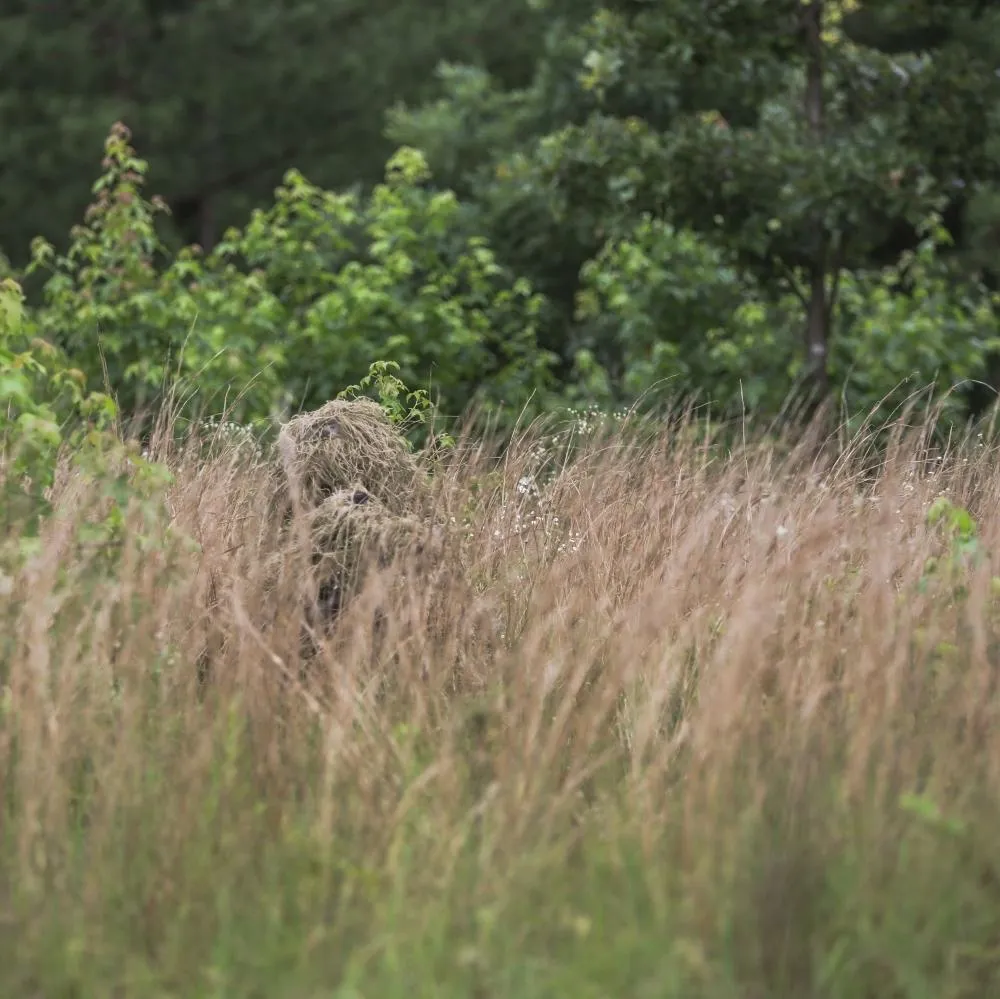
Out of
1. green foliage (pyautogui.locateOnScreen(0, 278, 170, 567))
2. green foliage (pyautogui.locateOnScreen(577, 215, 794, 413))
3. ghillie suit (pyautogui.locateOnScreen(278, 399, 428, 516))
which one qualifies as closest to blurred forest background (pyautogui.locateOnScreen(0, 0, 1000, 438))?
green foliage (pyautogui.locateOnScreen(577, 215, 794, 413))

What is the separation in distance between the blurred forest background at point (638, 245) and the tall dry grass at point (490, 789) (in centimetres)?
122

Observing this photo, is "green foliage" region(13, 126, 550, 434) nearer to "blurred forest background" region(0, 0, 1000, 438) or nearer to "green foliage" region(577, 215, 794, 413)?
"blurred forest background" region(0, 0, 1000, 438)

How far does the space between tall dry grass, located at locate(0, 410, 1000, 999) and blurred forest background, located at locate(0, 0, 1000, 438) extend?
1.22 meters

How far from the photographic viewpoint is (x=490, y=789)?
3.00 meters

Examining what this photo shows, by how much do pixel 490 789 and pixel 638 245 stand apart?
10170 mm

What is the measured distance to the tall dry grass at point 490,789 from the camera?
279 centimetres

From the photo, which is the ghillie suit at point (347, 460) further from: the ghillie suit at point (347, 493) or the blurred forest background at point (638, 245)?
the blurred forest background at point (638, 245)

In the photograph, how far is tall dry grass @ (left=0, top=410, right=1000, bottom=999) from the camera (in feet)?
9.17

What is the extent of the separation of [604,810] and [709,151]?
270 inches

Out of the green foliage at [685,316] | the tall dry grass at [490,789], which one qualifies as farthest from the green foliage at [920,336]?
the tall dry grass at [490,789]

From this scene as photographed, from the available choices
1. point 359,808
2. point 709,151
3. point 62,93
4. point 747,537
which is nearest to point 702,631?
point 747,537

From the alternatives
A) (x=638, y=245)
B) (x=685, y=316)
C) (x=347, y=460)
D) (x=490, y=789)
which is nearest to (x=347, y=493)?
(x=347, y=460)

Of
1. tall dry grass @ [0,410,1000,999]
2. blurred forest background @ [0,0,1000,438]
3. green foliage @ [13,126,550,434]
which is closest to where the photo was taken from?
tall dry grass @ [0,410,1000,999]

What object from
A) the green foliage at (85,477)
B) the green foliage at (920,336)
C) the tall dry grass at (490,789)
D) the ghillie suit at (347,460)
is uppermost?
the green foliage at (85,477)
